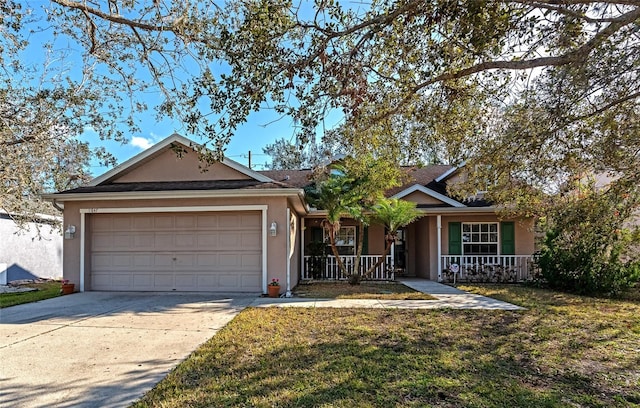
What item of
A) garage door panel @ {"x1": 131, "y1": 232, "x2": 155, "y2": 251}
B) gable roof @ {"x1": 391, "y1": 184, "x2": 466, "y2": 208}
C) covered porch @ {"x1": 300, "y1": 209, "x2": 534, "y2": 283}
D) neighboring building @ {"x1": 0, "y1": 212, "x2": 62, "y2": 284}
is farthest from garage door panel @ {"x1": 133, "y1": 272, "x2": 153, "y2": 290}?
gable roof @ {"x1": 391, "y1": 184, "x2": 466, "y2": 208}

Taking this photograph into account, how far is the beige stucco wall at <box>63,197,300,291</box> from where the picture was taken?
31.7ft

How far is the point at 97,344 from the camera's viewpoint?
17.0ft

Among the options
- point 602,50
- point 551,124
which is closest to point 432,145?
point 551,124

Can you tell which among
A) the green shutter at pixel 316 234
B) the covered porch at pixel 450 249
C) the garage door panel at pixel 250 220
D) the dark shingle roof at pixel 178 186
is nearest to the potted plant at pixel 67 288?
the dark shingle roof at pixel 178 186

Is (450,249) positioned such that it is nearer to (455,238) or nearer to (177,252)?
(455,238)

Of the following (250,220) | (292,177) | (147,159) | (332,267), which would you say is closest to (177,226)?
(250,220)

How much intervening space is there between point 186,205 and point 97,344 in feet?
17.0

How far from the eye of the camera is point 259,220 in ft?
32.8

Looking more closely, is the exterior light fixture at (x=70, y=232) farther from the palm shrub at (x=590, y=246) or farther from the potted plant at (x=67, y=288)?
the palm shrub at (x=590, y=246)

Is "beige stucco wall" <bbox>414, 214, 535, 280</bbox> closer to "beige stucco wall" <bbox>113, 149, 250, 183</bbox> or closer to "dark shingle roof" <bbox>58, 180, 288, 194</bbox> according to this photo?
"dark shingle roof" <bbox>58, 180, 288, 194</bbox>

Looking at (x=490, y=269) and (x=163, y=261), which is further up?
(x=163, y=261)

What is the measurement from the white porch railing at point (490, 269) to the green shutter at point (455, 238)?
0.30 metres

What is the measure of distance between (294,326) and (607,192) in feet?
23.3

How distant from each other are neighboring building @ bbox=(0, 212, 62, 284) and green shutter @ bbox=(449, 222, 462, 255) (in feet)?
53.4
